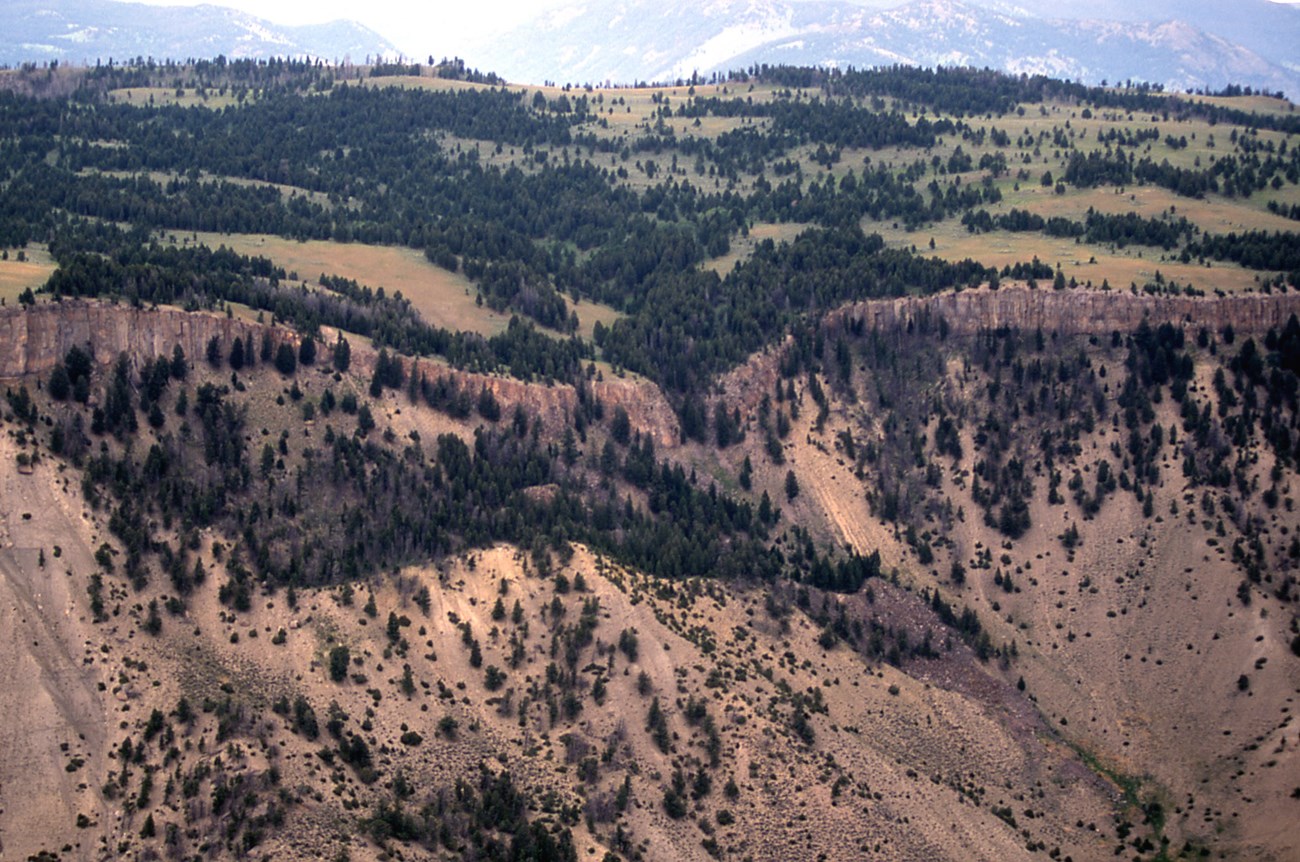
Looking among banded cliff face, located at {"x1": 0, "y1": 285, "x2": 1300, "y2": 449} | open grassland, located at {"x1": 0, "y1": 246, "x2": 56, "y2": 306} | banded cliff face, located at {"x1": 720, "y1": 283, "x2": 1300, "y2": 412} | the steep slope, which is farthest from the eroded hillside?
open grassland, located at {"x1": 0, "y1": 246, "x2": 56, "y2": 306}

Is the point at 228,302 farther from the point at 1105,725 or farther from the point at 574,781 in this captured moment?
the point at 1105,725

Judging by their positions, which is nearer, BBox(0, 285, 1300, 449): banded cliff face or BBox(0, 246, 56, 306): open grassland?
BBox(0, 285, 1300, 449): banded cliff face

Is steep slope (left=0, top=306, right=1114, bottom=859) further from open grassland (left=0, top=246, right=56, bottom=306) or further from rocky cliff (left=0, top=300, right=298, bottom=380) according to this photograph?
open grassland (left=0, top=246, right=56, bottom=306)

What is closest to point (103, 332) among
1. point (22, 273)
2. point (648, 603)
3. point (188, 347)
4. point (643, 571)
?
point (188, 347)

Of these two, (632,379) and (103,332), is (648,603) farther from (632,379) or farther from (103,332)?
(103,332)

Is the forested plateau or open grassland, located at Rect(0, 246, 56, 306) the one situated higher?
open grassland, located at Rect(0, 246, 56, 306)

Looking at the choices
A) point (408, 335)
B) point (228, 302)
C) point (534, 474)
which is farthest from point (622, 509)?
point (228, 302)

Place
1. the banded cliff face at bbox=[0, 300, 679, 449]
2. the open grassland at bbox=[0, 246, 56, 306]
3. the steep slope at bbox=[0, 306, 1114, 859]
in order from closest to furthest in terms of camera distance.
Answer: the steep slope at bbox=[0, 306, 1114, 859]
the banded cliff face at bbox=[0, 300, 679, 449]
the open grassland at bbox=[0, 246, 56, 306]
